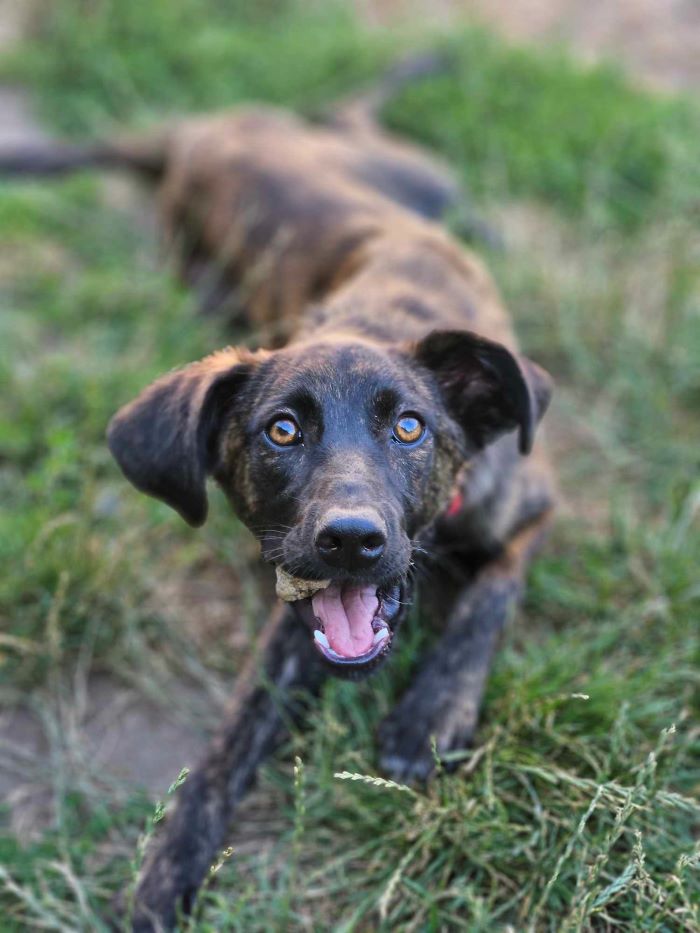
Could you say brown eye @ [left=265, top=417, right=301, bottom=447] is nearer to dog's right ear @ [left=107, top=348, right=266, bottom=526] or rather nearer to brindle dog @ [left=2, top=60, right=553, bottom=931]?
brindle dog @ [left=2, top=60, right=553, bottom=931]

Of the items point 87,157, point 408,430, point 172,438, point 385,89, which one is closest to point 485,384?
point 408,430

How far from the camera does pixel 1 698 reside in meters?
3.28

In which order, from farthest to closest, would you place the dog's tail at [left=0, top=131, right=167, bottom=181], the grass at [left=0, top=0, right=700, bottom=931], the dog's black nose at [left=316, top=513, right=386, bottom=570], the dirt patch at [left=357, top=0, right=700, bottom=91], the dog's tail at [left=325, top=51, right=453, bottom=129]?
the dirt patch at [left=357, top=0, right=700, bottom=91], the dog's tail at [left=325, top=51, right=453, bottom=129], the dog's tail at [left=0, top=131, right=167, bottom=181], the grass at [left=0, top=0, right=700, bottom=931], the dog's black nose at [left=316, top=513, right=386, bottom=570]

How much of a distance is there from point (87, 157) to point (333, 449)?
430cm

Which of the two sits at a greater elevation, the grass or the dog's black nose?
the dog's black nose

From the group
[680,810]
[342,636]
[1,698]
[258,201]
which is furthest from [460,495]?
[258,201]

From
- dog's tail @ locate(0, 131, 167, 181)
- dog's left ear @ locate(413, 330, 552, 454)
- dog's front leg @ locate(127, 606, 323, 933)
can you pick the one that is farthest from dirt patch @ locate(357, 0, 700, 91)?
dog's front leg @ locate(127, 606, 323, 933)

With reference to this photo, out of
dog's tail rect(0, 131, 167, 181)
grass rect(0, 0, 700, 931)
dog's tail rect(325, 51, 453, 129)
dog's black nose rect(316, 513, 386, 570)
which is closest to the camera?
dog's black nose rect(316, 513, 386, 570)

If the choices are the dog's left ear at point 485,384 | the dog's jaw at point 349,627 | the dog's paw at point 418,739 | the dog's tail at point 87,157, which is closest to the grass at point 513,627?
the dog's paw at point 418,739

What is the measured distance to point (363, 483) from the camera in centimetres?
250

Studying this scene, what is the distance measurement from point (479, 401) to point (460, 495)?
1.13 feet

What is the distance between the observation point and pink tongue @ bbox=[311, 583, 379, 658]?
102 inches

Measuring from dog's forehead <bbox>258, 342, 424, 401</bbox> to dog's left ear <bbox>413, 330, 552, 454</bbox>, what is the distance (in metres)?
0.12

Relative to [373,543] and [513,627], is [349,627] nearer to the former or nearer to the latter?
[373,543]
